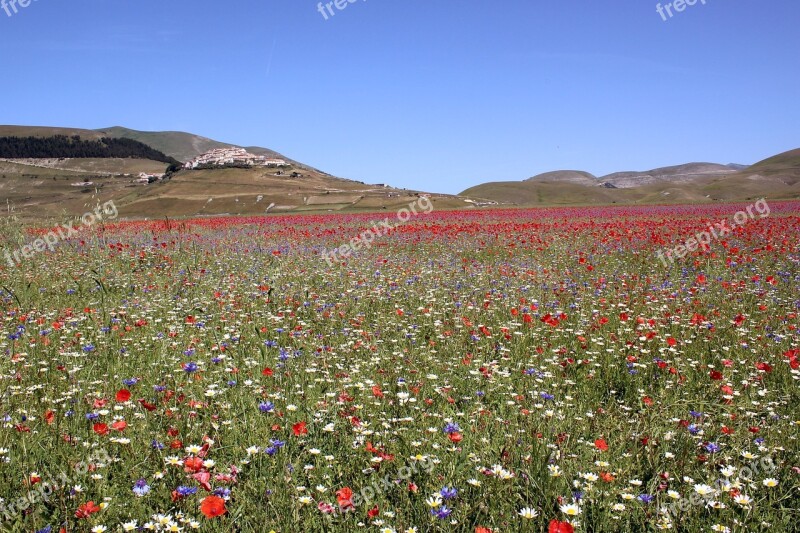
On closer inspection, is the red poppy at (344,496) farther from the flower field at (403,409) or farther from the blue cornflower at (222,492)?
the blue cornflower at (222,492)

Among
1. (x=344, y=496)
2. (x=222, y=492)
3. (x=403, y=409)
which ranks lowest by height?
(x=403, y=409)

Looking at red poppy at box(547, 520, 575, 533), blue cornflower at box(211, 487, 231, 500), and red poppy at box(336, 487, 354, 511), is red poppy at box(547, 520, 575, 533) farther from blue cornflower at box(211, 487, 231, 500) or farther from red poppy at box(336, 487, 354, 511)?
blue cornflower at box(211, 487, 231, 500)

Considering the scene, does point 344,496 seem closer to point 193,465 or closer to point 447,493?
point 447,493

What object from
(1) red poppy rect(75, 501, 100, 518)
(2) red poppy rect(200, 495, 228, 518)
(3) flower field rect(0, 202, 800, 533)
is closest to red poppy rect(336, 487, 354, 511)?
(3) flower field rect(0, 202, 800, 533)

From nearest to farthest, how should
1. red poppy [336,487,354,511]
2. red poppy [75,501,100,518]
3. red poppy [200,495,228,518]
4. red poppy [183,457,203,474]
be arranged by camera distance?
1. red poppy [200,495,228,518]
2. red poppy [75,501,100,518]
3. red poppy [336,487,354,511]
4. red poppy [183,457,203,474]

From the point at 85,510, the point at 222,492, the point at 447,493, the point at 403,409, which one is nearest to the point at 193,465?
the point at 222,492

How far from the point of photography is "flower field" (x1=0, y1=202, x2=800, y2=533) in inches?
110

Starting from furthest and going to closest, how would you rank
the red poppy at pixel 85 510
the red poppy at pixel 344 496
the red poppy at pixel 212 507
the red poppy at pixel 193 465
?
the red poppy at pixel 193 465 → the red poppy at pixel 344 496 → the red poppy at pixel 85 510 → the red poppy at pixel 212 507

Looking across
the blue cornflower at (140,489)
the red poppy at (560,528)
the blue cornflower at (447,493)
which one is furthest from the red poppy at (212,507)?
the red poppy at (560,528)

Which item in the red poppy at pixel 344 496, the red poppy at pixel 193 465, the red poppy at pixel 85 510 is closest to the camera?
the red poppy at pixel 85 510

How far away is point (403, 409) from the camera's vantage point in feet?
13.7

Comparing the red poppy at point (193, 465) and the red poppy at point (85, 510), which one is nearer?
the red poppy at point (85, 510)

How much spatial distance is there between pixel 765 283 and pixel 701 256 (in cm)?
308

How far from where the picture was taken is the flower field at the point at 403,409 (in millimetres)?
2787
